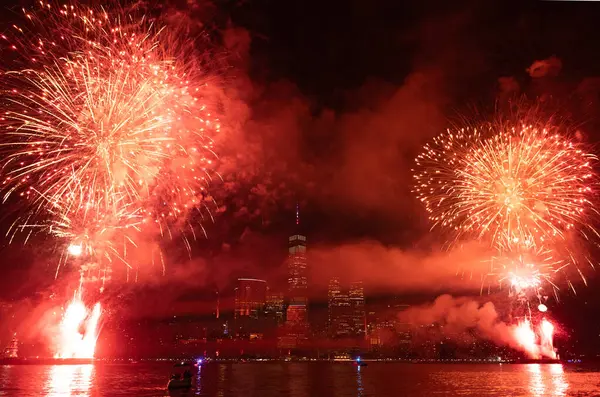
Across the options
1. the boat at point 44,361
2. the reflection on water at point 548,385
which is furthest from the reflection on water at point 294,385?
the boat at point 44,361

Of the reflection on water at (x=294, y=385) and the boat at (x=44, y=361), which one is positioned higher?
the boat at (x=44, y=361)

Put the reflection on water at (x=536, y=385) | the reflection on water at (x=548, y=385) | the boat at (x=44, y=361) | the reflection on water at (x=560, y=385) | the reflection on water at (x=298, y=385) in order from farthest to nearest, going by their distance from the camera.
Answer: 1. the boat at (x=44, y=361)
2. the reflection on water at (x=298, y=385)
3. the reflection on water at (x=548, y=385)
4. the reflection on water at (x=560, y=385)
5. the reflection on water at (x=536, y=385)

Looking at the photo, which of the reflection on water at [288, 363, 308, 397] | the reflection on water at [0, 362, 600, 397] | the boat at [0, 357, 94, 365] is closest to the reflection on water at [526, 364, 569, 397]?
the reflection on water at [0, 362, 600, 397]

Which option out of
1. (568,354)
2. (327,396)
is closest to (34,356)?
(327,396)

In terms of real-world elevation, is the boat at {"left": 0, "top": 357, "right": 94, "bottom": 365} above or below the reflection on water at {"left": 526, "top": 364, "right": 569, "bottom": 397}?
above

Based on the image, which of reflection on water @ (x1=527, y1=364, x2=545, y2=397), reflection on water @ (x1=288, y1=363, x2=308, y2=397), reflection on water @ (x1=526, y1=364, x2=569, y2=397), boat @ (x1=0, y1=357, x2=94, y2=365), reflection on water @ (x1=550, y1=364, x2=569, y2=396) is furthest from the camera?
boat @ (x1=0, y1=357, x2=94, y2=365)

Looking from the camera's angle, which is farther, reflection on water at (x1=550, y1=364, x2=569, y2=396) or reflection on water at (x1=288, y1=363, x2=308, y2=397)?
reflection on water at (x1=288, y1=363, x2=308, y2=397)

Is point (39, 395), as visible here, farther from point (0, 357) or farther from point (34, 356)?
point (0, 357)

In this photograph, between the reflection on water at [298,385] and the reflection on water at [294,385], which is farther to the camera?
the reflection on water at [298,385]

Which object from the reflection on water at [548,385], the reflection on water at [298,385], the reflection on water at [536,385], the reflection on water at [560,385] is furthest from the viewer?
the reflection on water at [298,385]

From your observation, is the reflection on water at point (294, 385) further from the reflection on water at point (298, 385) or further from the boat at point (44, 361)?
the boat at point (44, 361)

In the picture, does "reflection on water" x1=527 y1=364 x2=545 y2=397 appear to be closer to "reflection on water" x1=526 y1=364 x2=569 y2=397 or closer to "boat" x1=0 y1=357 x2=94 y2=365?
"reflection on water" x1=526 y1=364 x2=569 y2=397
